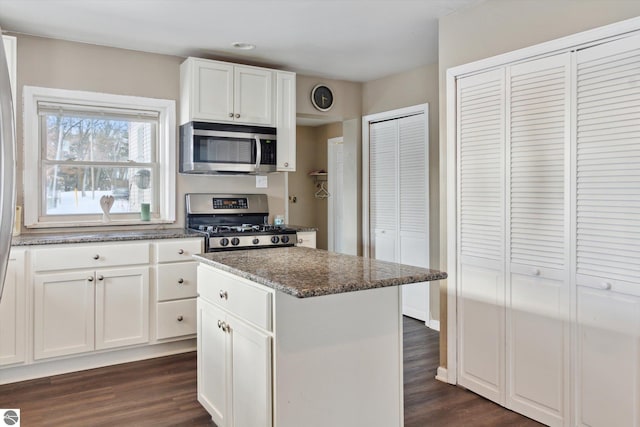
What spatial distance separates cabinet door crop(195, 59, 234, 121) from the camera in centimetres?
381

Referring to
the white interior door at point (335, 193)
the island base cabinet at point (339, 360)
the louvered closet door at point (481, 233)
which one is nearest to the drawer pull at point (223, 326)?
the island base cabinet at point (339, 360)

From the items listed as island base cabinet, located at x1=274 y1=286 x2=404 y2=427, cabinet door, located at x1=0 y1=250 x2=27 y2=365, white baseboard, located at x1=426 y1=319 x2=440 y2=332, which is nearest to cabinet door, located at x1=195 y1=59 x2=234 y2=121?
cabinet door, located at x1=0 y1=250 x2=27 y2=365

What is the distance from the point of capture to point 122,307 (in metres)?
3.38

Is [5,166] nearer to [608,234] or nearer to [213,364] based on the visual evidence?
[213,364]

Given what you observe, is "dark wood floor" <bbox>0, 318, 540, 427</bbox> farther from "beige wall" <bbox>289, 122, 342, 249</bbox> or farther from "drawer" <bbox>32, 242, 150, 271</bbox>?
"beige wall" <bbox>289, 122, 342, 249</bbox>

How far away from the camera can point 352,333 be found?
1.99 m

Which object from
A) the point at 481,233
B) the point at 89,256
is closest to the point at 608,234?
the point at 481,233

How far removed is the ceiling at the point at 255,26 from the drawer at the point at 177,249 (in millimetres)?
1544

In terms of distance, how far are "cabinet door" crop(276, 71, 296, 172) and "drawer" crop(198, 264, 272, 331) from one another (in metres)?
1.96

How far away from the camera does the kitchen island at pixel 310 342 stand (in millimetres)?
1844

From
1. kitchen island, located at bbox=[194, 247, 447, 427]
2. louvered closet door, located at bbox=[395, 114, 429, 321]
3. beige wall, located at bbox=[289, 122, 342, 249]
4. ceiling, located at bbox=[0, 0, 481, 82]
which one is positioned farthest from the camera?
beige wall, located at bbox=[289, 122, 342, 249]

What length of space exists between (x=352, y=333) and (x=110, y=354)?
2.22 metres

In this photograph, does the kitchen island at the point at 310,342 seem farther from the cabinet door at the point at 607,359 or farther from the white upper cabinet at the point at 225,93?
the white upper cabinet at the point at 225,93

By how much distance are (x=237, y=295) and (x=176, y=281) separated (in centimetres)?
164
